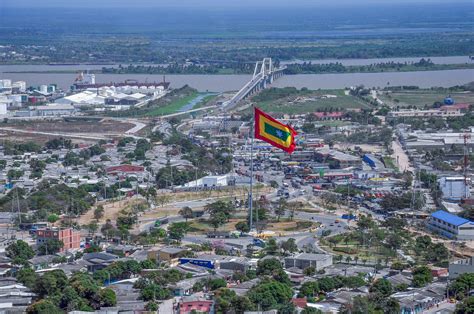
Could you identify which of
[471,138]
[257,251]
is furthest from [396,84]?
[257,251]

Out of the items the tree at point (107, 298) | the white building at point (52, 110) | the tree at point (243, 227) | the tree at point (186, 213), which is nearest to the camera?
the tree at point (107, 298)

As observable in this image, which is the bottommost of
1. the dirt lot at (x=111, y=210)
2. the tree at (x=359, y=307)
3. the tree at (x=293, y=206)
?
the dirt lot at (x=111, y=210)

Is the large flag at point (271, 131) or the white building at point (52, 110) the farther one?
the white building at point (52, 110)

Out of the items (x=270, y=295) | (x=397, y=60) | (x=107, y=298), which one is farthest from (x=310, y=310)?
(x=397, y=60)

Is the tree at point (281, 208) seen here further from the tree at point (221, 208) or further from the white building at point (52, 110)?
the white building at point (52, 110)

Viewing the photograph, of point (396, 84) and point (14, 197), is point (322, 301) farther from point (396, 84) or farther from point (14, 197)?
point (396, 84)

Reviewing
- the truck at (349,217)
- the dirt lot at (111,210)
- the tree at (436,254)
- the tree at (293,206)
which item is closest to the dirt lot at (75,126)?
the dirt lot at (111,210)
